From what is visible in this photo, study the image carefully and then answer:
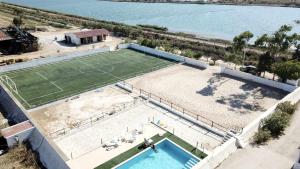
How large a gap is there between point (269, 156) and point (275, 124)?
12.0 ft

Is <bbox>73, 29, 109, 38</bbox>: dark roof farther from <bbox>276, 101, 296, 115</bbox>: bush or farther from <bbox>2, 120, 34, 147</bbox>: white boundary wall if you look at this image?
<bbox>276, 101, 296, 115</bbox>: bush

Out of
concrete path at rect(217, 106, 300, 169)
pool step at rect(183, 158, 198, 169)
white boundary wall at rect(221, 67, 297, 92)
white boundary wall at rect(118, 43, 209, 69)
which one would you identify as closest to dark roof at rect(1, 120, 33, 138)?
pool step at rect(183, 158, 198, 169)

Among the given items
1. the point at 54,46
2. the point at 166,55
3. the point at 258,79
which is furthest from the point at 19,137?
the point at 54,46

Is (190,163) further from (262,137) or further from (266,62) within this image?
(266,62)

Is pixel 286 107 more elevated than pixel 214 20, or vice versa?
pixel 214 20

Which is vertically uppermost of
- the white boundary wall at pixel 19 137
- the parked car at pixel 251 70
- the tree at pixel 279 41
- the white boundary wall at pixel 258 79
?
the tree at pixel 279 41

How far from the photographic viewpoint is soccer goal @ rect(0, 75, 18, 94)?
33.7 meters

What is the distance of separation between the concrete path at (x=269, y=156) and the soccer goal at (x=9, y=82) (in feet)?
84.7

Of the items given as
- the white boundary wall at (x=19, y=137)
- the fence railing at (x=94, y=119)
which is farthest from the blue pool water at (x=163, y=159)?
the white boundary wall at (x=19, y=137)

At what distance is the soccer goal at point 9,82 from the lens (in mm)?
33688

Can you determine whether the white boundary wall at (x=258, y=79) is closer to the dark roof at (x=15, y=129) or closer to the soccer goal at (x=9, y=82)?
the dark roof at (x=15, y=129)

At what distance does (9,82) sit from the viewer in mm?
35562

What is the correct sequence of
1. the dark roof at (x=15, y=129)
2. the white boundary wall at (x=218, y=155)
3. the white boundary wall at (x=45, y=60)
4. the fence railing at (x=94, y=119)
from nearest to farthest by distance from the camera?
the white boundary wall at (x=218, y=155) → the dark roof at (x=15, y=129) → the fence railing at (x=94, y=119) → the white boundary wall at (x=45, y=60)

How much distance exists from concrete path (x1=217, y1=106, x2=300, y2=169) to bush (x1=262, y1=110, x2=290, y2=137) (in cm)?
63
